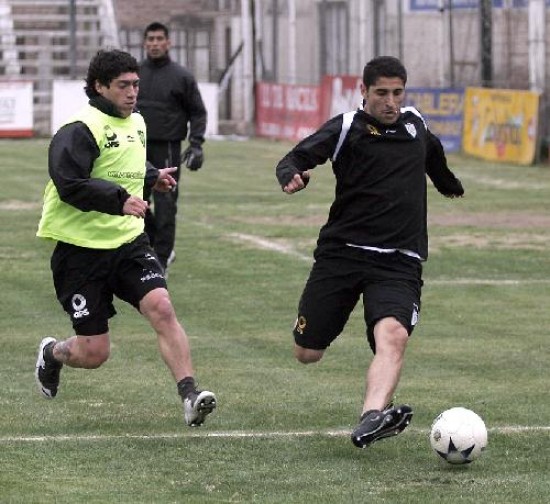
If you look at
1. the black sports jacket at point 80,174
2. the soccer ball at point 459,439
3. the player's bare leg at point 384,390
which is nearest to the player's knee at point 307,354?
the player's bare leg at point 384,390

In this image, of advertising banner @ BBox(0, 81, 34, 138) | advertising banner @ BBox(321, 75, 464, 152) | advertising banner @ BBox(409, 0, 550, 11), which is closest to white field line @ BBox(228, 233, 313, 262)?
advertising banner @ BBox(321, 75, 464, 152)

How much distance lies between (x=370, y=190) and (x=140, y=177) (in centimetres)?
133

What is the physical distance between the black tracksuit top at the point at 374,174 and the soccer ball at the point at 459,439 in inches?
40.4

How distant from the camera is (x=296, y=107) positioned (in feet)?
125

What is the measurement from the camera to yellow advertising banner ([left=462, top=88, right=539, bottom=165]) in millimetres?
28656

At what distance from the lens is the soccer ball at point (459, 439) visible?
7297 millimetres

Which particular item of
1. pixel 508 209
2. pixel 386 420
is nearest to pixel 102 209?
pixel 386 420

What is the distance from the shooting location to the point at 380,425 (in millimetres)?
7332

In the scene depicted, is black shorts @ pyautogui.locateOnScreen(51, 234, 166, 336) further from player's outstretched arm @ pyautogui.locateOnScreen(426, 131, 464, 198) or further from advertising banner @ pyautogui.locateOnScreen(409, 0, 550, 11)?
advertising banner @ pyautogui.locateOnScreen(409, 0, 550, 11)

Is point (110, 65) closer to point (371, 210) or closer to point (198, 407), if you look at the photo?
point (371, 210)

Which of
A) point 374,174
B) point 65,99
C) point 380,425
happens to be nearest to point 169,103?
point 374,174

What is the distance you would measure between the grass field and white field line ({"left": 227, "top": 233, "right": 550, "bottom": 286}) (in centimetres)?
4

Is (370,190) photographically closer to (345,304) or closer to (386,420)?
(345,304)

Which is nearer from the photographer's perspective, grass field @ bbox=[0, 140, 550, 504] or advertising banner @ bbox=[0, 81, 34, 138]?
grass field @ bbox=[0, 140, 550, 504]
